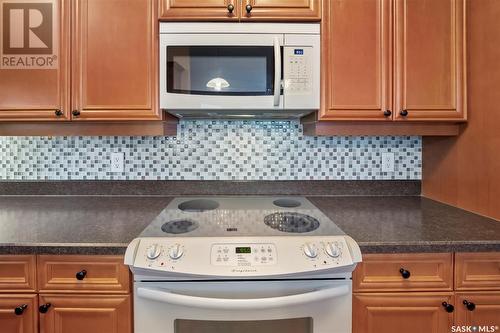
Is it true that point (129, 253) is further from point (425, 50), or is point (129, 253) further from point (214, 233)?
point (425, 50)

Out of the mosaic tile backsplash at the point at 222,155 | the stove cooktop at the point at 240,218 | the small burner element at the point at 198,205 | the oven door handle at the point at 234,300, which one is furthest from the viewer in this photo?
the mosaic tile backsplash at the point at 222,155

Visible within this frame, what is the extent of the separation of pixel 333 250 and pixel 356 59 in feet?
2.96

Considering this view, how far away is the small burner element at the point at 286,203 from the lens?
149cm

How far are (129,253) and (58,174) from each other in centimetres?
103


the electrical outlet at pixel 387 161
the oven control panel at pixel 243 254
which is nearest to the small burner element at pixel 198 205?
the oven control panel at pixel 243 254

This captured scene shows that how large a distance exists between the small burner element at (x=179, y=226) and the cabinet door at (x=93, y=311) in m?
0.26

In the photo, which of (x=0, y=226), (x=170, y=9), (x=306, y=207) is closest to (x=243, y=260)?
(x=306, y=207)

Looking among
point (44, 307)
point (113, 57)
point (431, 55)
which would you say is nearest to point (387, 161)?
point (431, 55)

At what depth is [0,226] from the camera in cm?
115

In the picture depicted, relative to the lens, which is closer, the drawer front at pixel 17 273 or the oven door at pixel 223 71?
the drawer front at pixel 17 273

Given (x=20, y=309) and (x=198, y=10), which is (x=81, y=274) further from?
(x=198, y=10)

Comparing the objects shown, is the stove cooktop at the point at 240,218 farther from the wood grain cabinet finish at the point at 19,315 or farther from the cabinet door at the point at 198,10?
the cabinet door at the point at 198,10

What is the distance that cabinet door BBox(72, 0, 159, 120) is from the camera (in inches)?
53.4

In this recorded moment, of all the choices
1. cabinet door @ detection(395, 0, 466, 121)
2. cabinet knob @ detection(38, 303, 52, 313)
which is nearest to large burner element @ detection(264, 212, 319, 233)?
cabinet door @ detection(395, 0, 466, 121)
